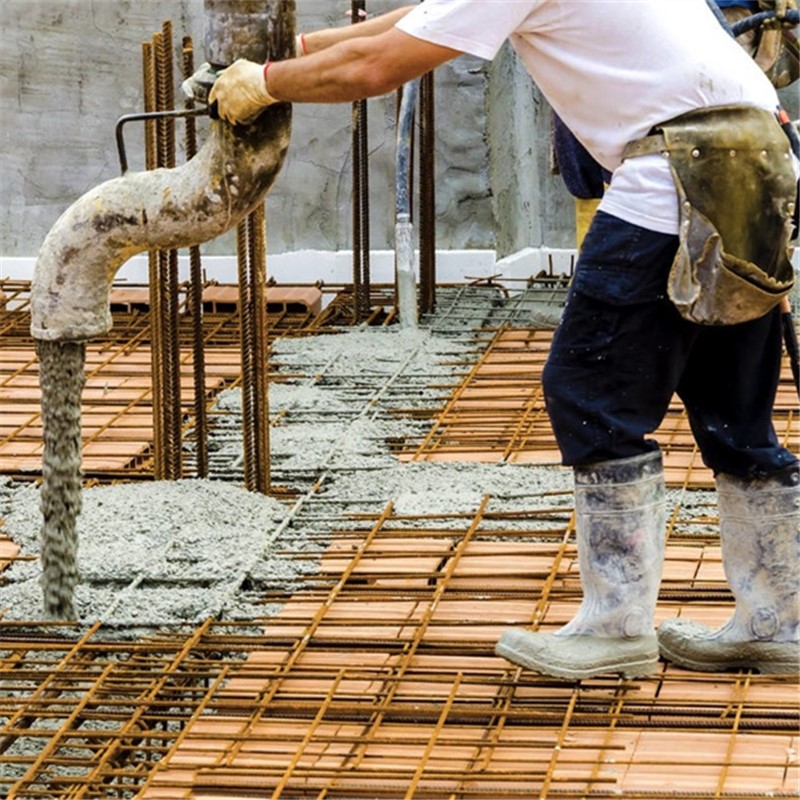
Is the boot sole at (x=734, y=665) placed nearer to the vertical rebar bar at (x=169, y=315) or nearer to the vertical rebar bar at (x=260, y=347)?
the vertical rebar bar at (x=260, y=347)

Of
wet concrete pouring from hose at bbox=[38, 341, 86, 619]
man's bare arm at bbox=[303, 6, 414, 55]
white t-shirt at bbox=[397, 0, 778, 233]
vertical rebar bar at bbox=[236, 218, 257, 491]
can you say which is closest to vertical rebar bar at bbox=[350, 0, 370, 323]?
vertical rebar bar at bbox=[236, 218, 257, 491]

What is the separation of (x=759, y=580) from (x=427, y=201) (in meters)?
4.44

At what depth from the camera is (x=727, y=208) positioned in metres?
3.60

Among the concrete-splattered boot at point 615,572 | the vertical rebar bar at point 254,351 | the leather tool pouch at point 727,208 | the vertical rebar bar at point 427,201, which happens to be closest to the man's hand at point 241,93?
the leather tool pouch at point 727,208

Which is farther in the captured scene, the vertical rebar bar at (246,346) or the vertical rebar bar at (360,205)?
the vertical rebar bar at (360,205)

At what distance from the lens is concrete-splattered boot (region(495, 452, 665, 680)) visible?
3717 millimetres

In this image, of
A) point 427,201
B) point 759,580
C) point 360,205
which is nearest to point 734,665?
point 759,580

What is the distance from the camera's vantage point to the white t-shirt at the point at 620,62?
3.46 metres

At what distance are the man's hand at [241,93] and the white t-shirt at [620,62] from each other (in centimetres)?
44

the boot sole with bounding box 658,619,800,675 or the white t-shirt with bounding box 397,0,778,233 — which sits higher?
the white t-shirt with bounding box 397,0,778,233

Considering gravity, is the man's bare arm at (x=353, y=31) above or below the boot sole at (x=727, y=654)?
above

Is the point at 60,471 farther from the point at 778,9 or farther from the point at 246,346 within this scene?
the point at 778,9

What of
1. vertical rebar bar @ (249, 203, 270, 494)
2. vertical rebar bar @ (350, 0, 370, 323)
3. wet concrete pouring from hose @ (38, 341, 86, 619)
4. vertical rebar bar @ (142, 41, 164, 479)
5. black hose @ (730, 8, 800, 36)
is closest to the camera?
wet concrete pouring from hose @ (38, 341, 86, 619)

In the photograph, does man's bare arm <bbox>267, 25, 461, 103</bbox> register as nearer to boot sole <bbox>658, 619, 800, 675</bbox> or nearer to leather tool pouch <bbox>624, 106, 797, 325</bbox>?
leather tool pouch <bbox>624, 106, 797, 325</bbox>
